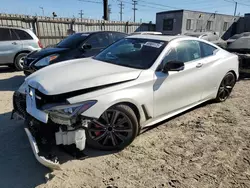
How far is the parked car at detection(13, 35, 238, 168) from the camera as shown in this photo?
2.56m

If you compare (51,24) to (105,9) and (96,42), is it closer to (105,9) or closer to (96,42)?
(105,9)

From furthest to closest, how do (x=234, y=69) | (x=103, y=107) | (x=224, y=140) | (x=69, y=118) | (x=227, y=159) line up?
(x=234, y=69), (x=224, y=140), (x=227, y=159), (x=103, y=107), (x=69, y=118)

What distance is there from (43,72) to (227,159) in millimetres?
2906

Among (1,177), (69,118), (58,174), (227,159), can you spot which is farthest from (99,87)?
(227,159)

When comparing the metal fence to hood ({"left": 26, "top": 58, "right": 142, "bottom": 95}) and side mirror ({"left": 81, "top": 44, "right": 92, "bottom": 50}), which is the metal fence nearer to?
side mirror ({"left": 81, "top": 44, "right": 92, "bottom": 50})

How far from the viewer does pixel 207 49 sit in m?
4.50

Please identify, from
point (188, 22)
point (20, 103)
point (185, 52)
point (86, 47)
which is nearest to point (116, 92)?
point (20, 103)

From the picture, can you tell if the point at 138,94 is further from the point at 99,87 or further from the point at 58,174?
the point at 58,174

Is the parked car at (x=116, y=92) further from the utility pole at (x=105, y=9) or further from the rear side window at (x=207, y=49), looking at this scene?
the utility pole at (x=105, y=9)

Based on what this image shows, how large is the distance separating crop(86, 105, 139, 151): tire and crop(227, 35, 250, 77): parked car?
5.97m

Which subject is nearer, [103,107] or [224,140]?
[103,107]

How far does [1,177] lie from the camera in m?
2.58

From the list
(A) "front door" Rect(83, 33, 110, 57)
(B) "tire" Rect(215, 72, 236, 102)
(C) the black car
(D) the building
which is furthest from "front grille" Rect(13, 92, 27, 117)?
(D) the building

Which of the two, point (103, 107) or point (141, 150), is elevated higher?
point (103, 107)
